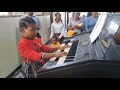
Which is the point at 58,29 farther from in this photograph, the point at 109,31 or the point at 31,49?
the point at 109,31

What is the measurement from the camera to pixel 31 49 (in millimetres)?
1688

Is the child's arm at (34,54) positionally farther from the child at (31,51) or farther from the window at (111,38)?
the window at (111,38)

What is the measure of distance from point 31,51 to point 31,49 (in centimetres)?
2

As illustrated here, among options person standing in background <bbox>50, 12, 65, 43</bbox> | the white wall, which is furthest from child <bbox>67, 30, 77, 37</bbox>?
the white wall

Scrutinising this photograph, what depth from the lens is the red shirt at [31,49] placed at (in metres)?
1.68

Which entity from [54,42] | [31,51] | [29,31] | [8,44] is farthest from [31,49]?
[8,44]

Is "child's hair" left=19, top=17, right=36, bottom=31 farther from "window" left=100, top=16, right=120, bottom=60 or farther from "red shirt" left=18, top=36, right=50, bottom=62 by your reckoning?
"window" left=100, top=16, right=120, bottom=60

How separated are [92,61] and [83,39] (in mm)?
620

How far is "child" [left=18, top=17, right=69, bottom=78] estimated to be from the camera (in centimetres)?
168
